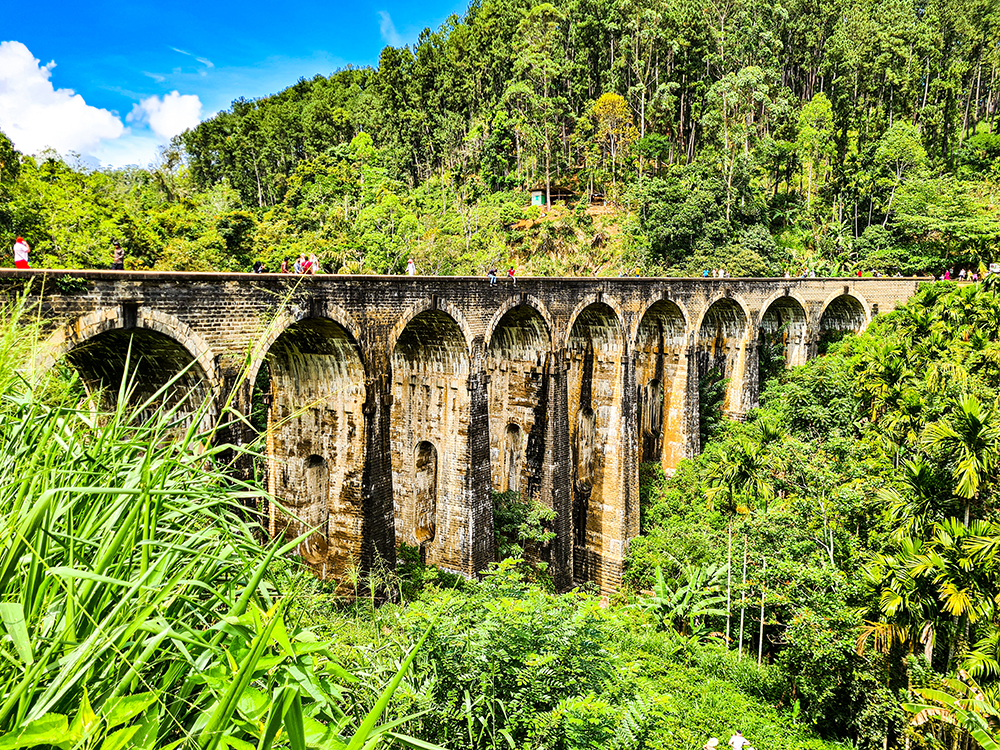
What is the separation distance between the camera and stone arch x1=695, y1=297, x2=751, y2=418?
87.3 ft

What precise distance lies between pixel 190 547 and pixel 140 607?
1.14ft

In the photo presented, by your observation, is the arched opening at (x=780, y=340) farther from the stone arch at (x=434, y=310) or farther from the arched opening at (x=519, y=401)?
the stone arch at (x=434, y=310)

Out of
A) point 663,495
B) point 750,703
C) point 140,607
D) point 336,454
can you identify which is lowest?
point 750,703

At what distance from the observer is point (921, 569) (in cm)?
953

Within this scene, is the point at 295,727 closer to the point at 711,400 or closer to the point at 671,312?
the point at 671,312

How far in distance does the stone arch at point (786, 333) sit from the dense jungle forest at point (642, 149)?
6.37 metres

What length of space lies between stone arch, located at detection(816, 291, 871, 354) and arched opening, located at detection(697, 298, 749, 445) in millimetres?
6925

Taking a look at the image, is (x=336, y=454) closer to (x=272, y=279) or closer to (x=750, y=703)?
(x=272, y=279)

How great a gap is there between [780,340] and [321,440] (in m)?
24.4

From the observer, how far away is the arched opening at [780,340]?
29891 mm

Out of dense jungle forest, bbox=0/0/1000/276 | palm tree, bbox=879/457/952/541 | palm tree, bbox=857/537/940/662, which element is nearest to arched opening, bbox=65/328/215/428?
palm tree, bbox=857/537/940/662

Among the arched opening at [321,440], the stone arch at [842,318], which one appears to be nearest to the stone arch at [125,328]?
the arched opening at [321,440]

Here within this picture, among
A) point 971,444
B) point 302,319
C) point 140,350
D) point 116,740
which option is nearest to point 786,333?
point 971,444

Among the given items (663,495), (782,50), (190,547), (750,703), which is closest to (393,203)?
(663,495)
